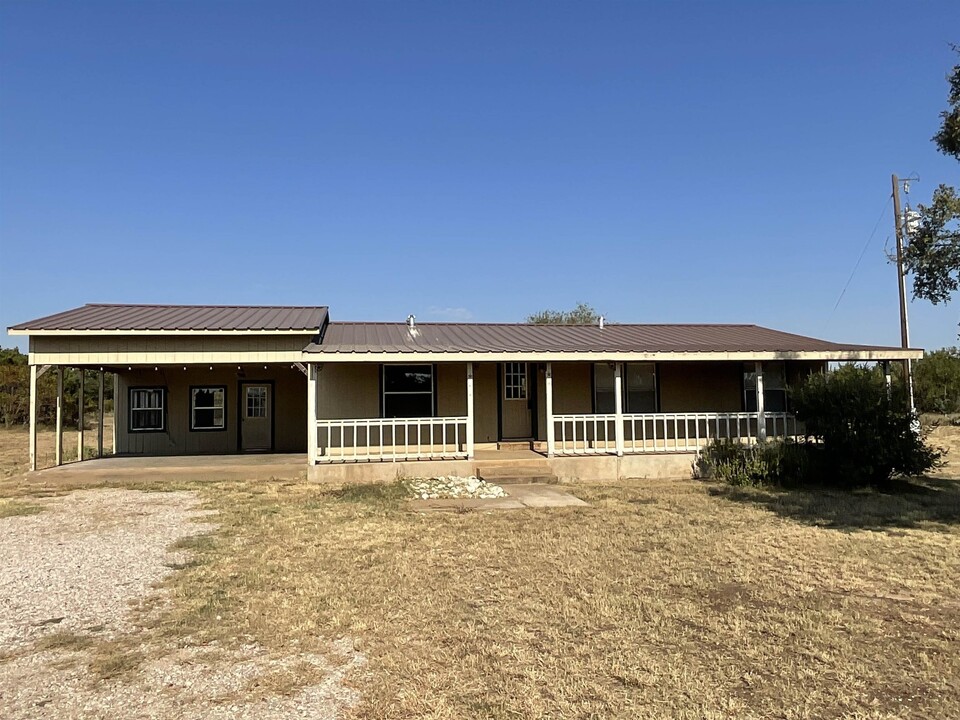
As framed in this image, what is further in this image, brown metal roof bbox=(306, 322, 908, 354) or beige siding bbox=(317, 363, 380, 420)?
beige siding bbox=(317, 363, 380, 420)

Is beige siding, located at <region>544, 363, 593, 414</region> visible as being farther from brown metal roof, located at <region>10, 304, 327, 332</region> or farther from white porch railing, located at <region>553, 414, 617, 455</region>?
brown metal roof, located at <region>10, 304, 327, 332</region>

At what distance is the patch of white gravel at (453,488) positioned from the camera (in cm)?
1102

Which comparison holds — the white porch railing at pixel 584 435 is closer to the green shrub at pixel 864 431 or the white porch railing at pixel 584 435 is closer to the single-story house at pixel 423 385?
the single-story house at pixel 423 385

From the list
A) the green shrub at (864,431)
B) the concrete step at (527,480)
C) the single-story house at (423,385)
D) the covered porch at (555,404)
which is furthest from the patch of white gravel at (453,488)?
the green shrub at (864,431)

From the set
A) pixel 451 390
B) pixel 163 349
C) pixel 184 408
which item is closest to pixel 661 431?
pixel 451 390

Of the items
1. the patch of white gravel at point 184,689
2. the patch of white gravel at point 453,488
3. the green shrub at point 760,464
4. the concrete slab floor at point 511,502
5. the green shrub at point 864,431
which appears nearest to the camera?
the patch of white gravel at point 184,689

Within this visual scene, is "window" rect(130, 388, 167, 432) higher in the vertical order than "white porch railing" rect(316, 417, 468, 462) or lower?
higher

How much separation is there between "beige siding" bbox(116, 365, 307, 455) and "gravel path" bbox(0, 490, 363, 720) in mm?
8827

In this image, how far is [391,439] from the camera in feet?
47.6

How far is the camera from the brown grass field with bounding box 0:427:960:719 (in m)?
3.79

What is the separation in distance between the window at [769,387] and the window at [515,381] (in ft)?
17.8

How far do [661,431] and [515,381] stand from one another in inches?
145

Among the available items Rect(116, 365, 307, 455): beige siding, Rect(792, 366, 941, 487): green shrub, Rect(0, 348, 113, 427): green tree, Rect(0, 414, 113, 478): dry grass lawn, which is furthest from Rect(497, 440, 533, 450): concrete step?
Rect(0, 348, 113, 427): green tree

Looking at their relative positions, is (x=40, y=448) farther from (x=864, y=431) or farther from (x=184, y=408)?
(x=864, y=431)
